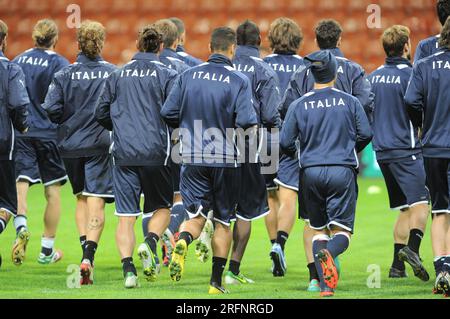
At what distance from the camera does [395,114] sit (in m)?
9.64

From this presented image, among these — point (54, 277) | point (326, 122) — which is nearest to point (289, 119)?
point (326, 122)

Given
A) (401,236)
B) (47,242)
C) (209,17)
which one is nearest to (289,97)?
(401,236)

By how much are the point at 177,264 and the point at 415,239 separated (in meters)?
2.48

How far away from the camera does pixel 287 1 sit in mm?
19656

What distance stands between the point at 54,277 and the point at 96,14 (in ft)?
35.7

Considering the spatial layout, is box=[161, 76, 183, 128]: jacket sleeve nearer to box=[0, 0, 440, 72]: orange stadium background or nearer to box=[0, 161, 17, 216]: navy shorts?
box=[0, 161, 17, 216]: navy shorts

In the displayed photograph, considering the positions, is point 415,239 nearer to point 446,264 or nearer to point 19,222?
point 446,264

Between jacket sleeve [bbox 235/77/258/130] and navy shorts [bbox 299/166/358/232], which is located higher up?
jacket sleeve [bbox 235/77/258/130]

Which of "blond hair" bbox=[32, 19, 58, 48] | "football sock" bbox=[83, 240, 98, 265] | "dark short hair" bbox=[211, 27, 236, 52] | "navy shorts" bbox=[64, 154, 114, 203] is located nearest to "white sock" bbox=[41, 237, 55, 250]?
"navy shorts" bbox=[64, 154, 114, 203]

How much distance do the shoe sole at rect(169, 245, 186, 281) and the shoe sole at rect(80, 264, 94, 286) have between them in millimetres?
1072

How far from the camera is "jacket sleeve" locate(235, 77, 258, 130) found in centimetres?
839

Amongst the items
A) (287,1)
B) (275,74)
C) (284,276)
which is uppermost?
(287,1)
